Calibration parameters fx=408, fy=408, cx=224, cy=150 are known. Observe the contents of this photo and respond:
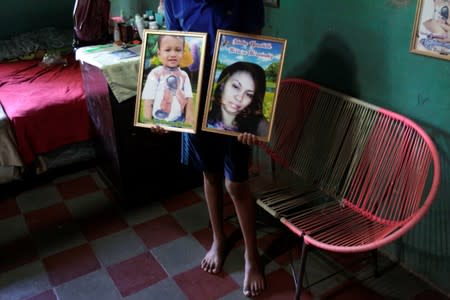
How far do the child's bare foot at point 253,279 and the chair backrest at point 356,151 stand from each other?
422mm

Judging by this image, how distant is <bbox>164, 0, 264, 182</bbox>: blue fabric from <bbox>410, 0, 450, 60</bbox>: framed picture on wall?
1.67 feet

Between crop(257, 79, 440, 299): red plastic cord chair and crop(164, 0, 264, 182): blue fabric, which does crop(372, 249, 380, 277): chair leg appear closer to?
crop(257, 79, 440, 299): red plastic cord chair

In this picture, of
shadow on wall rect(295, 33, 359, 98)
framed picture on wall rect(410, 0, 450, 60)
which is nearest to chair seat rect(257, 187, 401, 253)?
shadow on wall rect(295, 33, 359, 98)

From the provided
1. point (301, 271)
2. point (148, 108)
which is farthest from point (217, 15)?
point (301, 271)

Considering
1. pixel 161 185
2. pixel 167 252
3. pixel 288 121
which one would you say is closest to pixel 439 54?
pixel 288 121

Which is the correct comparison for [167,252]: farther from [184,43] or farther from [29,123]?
[29,123]

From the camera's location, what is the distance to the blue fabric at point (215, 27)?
1.33 metres

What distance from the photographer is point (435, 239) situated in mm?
1546

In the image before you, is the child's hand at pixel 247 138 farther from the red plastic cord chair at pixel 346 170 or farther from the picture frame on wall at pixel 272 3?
the picture frame on wall at pixel 272 3

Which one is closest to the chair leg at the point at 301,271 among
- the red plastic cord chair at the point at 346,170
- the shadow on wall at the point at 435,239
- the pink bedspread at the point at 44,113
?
the red plastic cord chair at the point at 346,170

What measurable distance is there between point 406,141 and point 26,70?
105 inches

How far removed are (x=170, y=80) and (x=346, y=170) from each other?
76 centimetres

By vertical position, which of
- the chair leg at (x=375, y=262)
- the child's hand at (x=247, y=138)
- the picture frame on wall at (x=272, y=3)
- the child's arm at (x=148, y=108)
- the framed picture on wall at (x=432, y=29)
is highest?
the picture frame on wall at (x=272, y=3)

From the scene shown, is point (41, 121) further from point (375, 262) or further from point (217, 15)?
point (375, 262)
